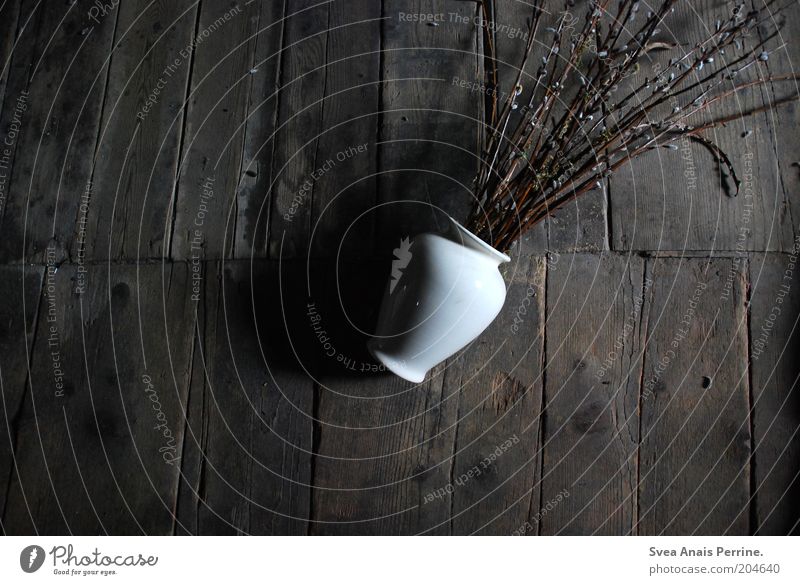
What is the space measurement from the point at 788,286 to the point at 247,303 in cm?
49

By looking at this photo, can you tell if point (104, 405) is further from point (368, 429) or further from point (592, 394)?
point (592, 394)

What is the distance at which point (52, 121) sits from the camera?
64cm

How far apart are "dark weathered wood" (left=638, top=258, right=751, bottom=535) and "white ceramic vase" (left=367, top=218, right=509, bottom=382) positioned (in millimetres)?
173

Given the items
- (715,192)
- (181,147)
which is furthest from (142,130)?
(715,192)

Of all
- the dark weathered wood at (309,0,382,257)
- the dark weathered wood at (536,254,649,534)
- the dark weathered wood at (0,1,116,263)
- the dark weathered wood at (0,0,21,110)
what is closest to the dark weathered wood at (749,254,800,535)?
the dark weathered wood at (536,254,649,534)

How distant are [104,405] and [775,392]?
0.61 metres

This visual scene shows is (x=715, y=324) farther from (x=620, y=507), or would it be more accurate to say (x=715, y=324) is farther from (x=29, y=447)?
(x=29, y=447)

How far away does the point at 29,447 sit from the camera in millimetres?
598

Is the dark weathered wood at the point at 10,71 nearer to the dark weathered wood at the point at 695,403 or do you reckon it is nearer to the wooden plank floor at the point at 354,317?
the wooden plank floor at the point at 354,317

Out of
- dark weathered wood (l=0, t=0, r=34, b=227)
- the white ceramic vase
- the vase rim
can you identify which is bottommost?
the white ceramic vase

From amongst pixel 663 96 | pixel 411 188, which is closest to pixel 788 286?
pixel 663 96

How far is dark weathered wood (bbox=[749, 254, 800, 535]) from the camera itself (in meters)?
0.58

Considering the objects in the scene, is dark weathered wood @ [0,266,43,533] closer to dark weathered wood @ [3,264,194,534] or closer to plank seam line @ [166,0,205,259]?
dark weathered wood @ [3,264,194,534]
